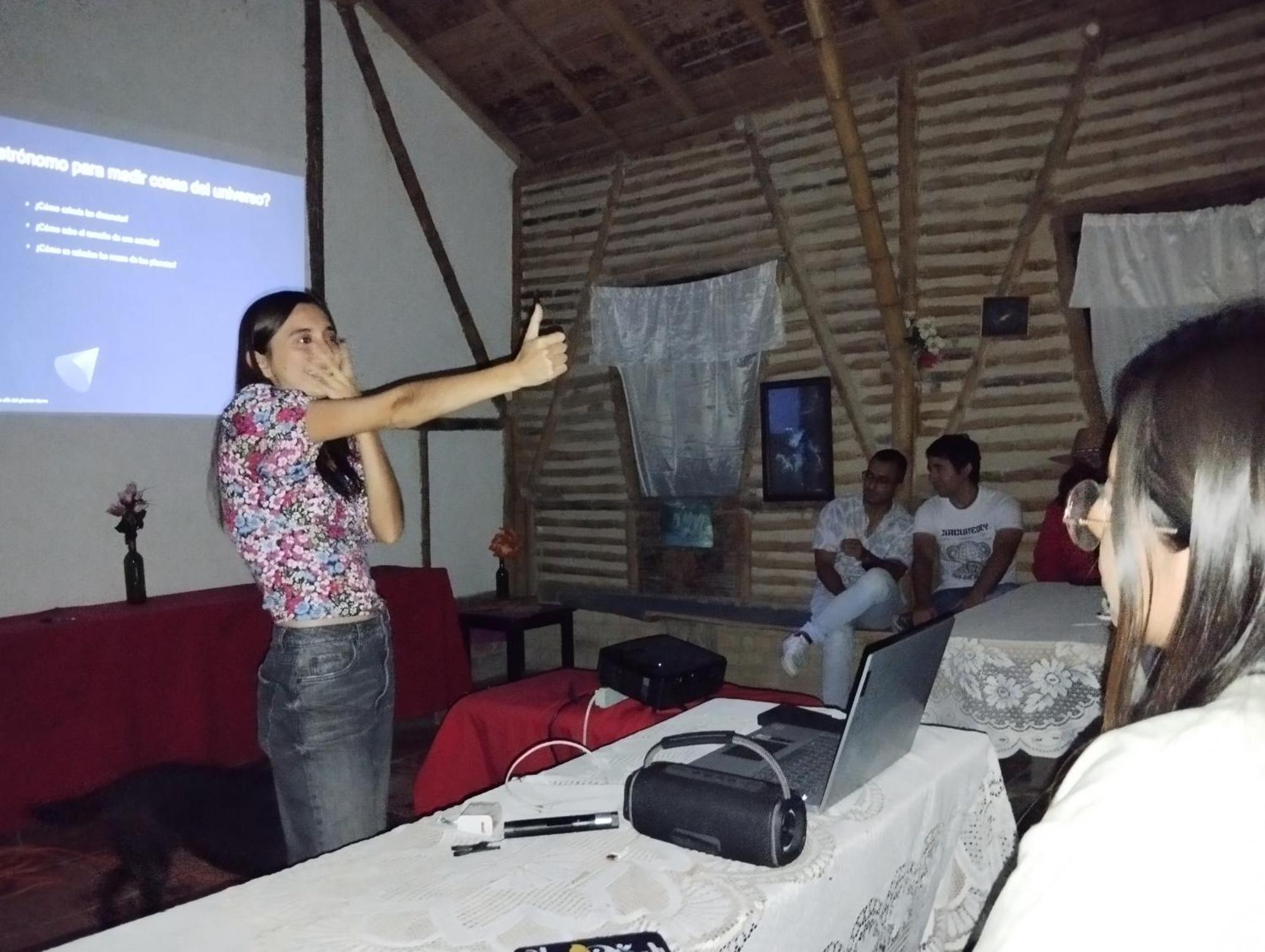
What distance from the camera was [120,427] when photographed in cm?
453

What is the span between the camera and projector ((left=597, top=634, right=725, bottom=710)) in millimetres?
2254

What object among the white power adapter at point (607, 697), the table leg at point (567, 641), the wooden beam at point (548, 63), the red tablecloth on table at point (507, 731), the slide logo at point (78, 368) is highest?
the wooden beam at point (548, 63)

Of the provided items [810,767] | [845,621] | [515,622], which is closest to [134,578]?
[515,622]

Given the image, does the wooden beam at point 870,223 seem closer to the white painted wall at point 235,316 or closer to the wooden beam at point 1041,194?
the wooden beam at point 1041,194

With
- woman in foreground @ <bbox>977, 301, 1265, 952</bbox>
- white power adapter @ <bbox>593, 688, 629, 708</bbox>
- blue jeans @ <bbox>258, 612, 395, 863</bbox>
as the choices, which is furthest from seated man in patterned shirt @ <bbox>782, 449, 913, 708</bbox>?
woman in foreground @ <bbox>977, 301, 1265, 952</bbox>

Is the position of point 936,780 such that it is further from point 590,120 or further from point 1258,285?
point 590,120

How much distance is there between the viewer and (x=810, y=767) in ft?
4.70

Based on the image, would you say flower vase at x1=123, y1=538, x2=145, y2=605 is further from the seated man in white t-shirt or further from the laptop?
the seated man in white t-shirt

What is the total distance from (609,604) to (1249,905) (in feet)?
17.8

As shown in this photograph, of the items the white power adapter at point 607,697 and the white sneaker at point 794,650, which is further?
the white sneaker at point 794,650

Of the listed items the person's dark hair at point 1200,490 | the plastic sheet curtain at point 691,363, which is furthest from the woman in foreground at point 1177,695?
the plastic sheet curtain at point 691,363

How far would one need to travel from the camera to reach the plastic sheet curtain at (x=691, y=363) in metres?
5.60

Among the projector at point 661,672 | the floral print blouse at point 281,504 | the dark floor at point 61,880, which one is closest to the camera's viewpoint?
the floral print blouse at point 281,504

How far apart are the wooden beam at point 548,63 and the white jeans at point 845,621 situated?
362cm
